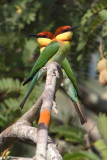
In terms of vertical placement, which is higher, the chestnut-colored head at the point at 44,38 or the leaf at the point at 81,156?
the chestnut-colored head at the point at 44,38

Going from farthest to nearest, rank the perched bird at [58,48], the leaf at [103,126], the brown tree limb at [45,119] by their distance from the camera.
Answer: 1. the leaf at [103,126]
2. the perched bird at [58,48]
3. the brown tree limb at [45,119]

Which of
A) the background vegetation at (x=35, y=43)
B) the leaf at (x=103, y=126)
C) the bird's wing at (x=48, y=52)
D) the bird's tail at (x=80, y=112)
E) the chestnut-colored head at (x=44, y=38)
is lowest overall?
the leaf at (x=103, y=126)

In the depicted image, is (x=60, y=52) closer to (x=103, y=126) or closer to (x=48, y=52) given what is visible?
(x=48, y=52)

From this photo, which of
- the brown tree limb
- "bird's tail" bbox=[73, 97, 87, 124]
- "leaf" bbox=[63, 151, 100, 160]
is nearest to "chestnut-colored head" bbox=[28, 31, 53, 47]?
"bird's tail" bbox=[73, 97, 87, 124]

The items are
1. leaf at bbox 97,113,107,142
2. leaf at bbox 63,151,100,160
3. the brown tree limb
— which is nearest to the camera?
the brown tree limb

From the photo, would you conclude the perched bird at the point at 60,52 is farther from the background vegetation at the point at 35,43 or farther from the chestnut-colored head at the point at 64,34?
the background vegetation at the point at 35,43

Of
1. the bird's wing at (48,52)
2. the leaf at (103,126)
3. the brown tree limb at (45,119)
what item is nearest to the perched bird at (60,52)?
the bird's wing at (48,52)

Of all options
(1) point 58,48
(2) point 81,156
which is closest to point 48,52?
(1) point 58,48

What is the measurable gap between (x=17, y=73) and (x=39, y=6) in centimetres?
47

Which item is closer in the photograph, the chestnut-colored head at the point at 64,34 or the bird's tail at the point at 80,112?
the bird's tail at the point at 80,112


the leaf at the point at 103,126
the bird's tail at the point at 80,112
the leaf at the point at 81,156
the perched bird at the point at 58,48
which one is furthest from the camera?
the leaf at the point at 103,126

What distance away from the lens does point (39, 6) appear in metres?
2.40

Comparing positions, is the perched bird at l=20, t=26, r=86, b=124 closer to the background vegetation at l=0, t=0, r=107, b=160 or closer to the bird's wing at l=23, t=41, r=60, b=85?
the bird's wing at l=23, t=41, r=60, b=85

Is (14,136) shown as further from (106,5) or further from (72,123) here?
(72,123)
